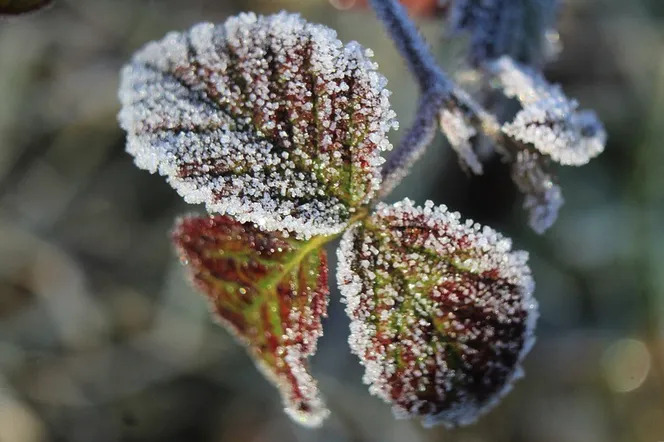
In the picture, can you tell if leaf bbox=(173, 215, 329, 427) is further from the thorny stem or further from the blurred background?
the blurred background

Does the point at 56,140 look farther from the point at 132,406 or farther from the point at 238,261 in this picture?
the point at 238,261

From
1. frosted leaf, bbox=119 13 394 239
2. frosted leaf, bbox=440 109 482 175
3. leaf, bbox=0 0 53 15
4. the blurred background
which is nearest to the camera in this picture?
frosted leaf, bbox=119 13 394 239

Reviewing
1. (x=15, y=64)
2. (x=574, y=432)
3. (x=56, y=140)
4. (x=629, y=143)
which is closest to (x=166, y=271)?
(x=56, y=140)

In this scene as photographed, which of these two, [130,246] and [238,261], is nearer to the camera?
[238,261]

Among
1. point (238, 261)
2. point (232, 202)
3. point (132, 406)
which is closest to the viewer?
point (232, 202)

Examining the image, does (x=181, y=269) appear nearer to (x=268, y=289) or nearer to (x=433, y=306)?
(x=268, y=289)

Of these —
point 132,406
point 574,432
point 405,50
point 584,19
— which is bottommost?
point 574,432

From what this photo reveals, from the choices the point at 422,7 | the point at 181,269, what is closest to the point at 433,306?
the point at 422,7

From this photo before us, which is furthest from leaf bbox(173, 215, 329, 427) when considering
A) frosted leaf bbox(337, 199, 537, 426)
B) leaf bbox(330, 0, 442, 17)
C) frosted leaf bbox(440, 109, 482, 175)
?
Answer: leaf bbox(330, 0, 442, 17)
